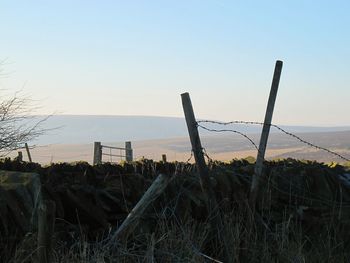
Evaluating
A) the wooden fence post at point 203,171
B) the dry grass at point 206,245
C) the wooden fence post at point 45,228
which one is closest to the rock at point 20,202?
the dry grass at point 206,245

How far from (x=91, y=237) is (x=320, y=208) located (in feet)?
10.5

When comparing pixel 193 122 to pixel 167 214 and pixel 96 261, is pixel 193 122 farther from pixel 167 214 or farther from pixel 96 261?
pixel 96 261

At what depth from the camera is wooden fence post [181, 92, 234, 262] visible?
Result: 6.04 meters

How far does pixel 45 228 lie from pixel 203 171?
239 cm

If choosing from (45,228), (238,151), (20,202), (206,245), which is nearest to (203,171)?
(206,245)

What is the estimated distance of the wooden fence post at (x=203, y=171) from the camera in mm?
Result: 6035

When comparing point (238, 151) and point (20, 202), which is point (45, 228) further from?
point (238, 151)

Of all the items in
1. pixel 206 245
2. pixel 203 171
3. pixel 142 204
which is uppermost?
pixel 203 171

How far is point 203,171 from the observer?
6180mm

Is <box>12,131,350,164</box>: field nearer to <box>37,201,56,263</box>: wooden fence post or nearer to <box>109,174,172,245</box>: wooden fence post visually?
<box>109,174,172,245</box>: wooden fence post

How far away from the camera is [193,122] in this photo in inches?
238

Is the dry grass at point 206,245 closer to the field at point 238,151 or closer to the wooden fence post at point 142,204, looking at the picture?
the wooden fence post at point 142,204

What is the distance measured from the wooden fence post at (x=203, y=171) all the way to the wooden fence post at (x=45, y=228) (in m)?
2.21

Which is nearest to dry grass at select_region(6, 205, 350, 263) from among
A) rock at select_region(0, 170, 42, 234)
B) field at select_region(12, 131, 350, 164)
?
rock at select_region(0, 170, 42, 234)
